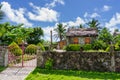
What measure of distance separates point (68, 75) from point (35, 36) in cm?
4020

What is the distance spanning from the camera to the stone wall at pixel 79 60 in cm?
2027

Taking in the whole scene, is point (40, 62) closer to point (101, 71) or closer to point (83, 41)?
point (101, 71)

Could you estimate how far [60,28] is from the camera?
7419 centimetres

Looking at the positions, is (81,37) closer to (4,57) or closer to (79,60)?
(4,57)

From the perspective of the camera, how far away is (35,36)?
2291 inches

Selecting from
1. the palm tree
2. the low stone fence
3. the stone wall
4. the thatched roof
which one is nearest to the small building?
the thatched roof

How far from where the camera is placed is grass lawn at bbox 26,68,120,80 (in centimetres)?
1739

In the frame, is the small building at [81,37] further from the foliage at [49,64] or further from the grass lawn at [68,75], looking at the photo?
the grass lawn at [68,75]

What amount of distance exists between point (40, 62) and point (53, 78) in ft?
14.6

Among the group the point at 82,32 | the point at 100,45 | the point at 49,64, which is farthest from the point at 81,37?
the point at 49,64

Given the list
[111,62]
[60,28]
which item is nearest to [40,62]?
[111,62]

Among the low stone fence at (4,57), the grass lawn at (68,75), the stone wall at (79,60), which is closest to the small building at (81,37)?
the low stone fence at (4,57)

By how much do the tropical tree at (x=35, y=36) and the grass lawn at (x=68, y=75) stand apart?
3727 cm

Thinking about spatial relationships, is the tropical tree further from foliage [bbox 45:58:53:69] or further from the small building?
foliage [bbox 45:58:53:69]
